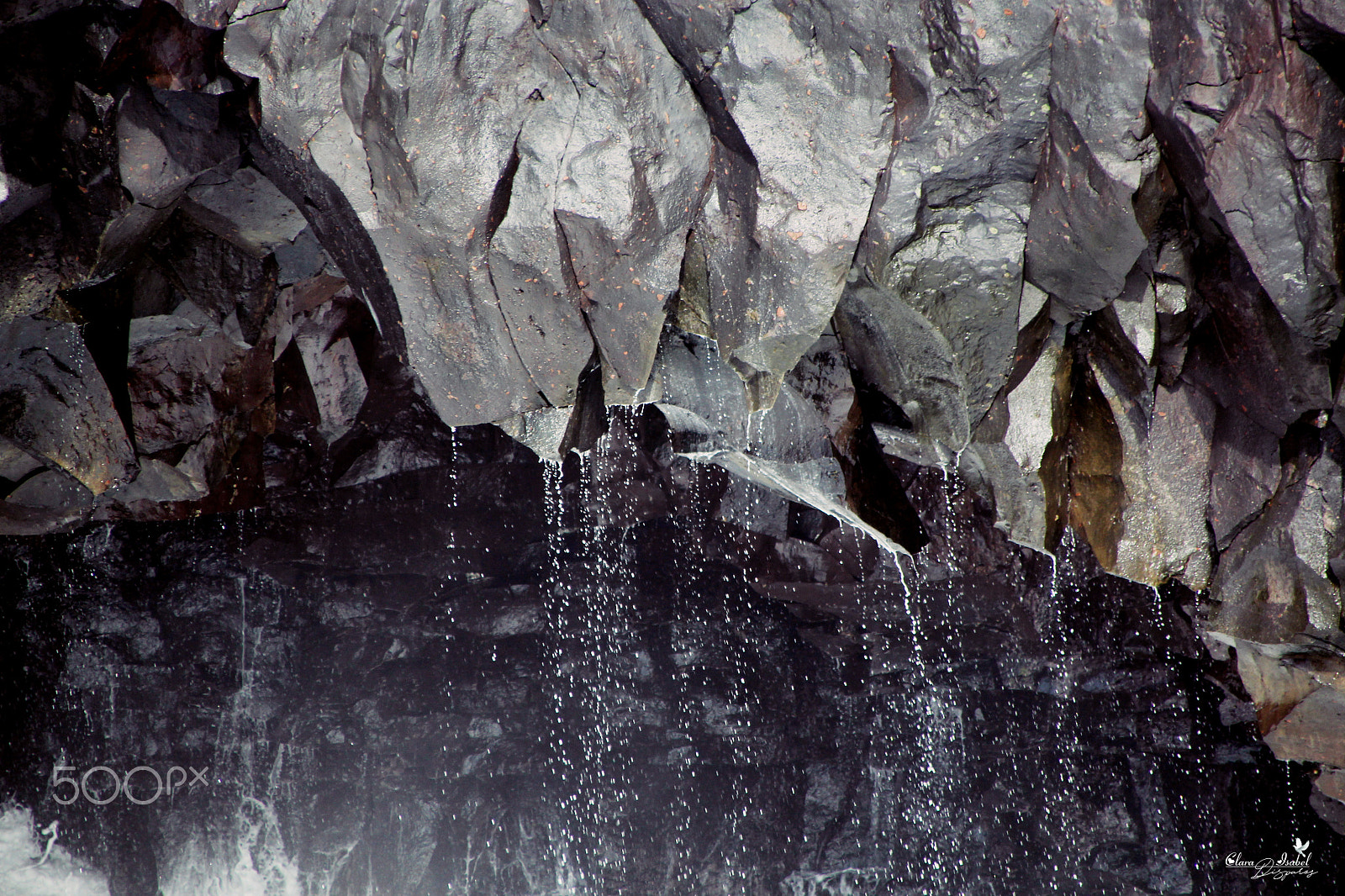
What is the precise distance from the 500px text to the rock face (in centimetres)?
268

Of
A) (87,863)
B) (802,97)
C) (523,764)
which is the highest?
(802,97)

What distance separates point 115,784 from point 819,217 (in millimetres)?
5073

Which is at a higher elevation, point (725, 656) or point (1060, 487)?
point (1060, 487)

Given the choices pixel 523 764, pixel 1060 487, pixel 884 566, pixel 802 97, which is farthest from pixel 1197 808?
pixel 802 97

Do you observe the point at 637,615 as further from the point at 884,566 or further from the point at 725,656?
the point at 884,566

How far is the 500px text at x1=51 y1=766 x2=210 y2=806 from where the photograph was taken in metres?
4.94

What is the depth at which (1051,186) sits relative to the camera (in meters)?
2.20

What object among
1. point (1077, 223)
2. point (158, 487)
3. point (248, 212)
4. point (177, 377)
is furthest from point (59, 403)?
point (1077, 223)

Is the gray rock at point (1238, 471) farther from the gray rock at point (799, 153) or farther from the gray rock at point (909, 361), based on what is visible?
the gray rock at point (799, 153)

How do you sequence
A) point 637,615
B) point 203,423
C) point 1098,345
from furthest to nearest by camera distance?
1. point 637,615
2. point 203,423
3. point 1098,345

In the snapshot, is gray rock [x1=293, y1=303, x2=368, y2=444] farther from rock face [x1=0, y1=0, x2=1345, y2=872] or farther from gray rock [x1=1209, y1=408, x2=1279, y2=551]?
gray rock [x1=1209, y1=408, x2=1279, y2=551]

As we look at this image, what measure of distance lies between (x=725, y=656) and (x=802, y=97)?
13.4ft

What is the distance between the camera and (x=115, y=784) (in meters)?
4.99

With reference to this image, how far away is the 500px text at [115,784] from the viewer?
4.94 meters
